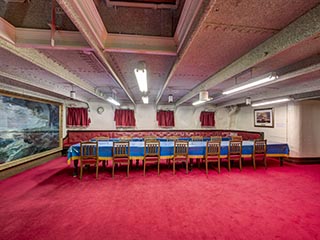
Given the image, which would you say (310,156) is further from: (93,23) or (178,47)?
(93,23)

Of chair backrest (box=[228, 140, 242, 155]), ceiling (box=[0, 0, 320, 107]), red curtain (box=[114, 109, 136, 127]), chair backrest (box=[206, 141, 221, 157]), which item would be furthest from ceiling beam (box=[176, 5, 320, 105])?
red curtain (box=[114, 109, 136, 127])

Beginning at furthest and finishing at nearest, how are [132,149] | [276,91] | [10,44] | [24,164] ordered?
[276,91] → [24,164] → [132,149] → [10,44]

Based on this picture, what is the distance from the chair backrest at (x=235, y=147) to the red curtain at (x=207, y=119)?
3662 millimetres

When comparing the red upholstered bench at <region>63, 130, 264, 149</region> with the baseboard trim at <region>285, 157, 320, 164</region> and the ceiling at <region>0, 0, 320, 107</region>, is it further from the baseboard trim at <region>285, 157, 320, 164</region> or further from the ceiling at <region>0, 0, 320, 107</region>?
the ceiling at <region>0, 0, 320, 107</region>

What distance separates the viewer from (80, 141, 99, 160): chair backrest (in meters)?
4.03

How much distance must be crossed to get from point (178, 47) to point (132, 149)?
3.06m

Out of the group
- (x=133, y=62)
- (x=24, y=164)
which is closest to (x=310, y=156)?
(x=133, y=62)

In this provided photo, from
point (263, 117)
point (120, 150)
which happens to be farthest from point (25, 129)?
point (263, 117)

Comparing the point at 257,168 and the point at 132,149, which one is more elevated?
the point at 132,149

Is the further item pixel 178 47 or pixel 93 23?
pixel 178 47

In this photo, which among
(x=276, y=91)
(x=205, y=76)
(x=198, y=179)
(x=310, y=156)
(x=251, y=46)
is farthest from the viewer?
(x=310, y=156)

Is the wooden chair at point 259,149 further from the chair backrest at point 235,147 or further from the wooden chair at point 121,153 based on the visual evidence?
the wooden chair at point 121,153

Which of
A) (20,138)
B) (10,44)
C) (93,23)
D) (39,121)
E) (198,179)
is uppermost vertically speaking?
(93,23)

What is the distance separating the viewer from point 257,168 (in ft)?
16.2
